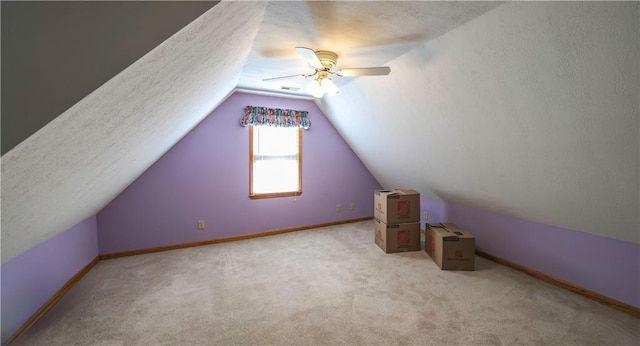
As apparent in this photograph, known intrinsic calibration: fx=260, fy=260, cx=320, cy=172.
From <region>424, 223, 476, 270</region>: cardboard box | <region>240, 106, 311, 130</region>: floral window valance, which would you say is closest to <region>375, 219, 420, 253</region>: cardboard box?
<region>424, 223, 476, 270</region>: cardboard box

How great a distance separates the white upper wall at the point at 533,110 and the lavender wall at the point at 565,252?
0.13m

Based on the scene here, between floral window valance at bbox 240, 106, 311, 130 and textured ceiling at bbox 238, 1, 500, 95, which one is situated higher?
textured ceiling at bbox 238, 1, 500, 95

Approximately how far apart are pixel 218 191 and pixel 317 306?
241cm

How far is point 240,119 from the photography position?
4.01 metres

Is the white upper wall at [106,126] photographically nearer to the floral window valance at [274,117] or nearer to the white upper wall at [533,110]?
the white upper wall at [533,110]

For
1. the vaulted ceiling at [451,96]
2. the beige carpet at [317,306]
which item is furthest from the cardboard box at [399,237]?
the vaulted ceiling at [451,96]

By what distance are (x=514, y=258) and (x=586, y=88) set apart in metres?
2.34

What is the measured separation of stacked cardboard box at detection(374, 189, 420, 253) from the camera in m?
3.57

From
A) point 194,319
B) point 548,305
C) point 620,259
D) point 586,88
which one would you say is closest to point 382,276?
point 548,305

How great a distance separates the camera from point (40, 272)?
2244 mm

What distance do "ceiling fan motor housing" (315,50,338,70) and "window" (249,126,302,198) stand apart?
2.08m

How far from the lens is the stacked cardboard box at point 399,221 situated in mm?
3572

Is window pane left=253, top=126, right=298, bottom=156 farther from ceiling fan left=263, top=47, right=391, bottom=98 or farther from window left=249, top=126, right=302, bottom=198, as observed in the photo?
ceiling fan left=263, top=47, right=391, bottom=98

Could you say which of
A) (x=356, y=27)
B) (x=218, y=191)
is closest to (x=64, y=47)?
(x=356, y=27)
